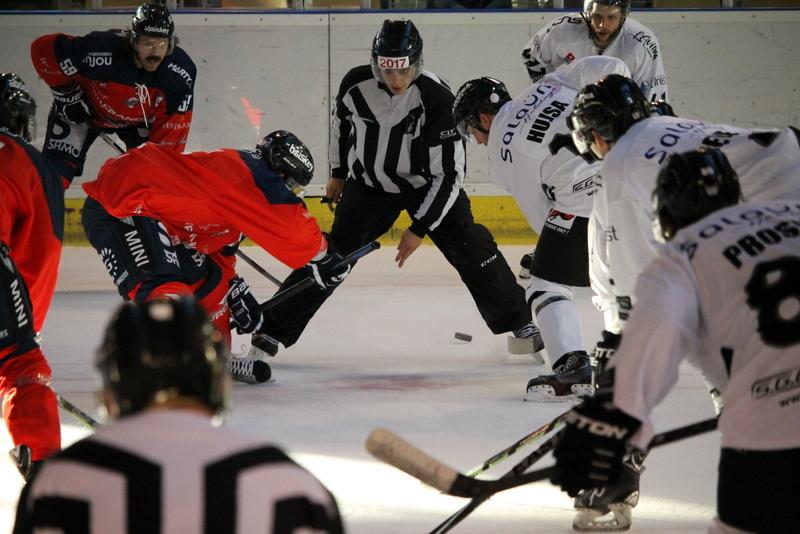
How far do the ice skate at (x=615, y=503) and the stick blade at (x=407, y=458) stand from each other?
91 centimetres

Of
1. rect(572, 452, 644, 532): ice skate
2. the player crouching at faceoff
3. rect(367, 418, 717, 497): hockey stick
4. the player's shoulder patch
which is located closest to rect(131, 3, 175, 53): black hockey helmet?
the player's shoulder patch

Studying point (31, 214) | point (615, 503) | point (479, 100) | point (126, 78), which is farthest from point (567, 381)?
point (126, 78)

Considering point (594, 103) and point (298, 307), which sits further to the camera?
point (298, 307)

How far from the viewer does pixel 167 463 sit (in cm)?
127

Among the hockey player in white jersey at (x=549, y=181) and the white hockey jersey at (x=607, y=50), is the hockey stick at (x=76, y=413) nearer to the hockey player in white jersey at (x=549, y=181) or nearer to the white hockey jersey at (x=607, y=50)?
the hockey player in white jersey at (x=549, y=181)

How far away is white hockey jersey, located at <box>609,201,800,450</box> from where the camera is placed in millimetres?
1777

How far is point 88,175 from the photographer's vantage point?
7.29 m

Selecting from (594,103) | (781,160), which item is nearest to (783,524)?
(781,160)

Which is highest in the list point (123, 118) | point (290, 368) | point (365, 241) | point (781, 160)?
point (781, 160)

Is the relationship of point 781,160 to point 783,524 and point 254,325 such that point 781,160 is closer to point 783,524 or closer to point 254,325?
point 783,524

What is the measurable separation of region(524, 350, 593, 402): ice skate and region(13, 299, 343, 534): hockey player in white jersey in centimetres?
284

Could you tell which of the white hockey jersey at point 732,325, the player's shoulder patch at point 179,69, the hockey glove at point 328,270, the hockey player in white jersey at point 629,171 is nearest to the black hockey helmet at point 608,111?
the hockey player in white jersey at point 629,171

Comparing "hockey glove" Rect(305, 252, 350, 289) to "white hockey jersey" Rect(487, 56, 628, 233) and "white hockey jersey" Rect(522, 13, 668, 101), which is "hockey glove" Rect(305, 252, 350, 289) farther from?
"white hockey jersey" Rect(522, 13, 668, 101)

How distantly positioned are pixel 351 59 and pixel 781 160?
4.70 meters
